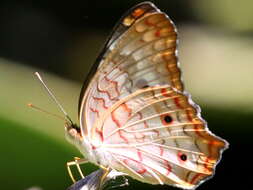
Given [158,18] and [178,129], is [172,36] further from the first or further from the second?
[178,129]

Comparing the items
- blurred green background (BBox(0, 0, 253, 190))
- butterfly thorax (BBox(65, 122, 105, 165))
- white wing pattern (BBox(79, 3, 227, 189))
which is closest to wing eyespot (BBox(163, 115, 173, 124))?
white wing pattern (BBox(79, 3, 227, 189))

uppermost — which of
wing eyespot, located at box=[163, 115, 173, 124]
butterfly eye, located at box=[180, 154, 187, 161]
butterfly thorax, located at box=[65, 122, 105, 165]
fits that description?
butterfly thorax, located at box=[65, 122, 105, 165]

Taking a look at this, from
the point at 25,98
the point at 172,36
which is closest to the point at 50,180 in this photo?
the point at 25,98

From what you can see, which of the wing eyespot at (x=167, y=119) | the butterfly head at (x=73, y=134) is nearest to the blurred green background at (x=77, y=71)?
the butterfly head at (x=73, y=134)

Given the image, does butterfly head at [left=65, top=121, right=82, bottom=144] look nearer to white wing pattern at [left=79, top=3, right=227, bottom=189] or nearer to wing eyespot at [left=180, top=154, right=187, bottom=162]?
white wing pattern at [left=79, top=3, right=227, bottom=189]

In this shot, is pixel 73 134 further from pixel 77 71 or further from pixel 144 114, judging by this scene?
pixel 77 71

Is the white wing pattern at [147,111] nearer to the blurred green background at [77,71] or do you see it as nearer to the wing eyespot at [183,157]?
the wing eyespot at [183,157]
